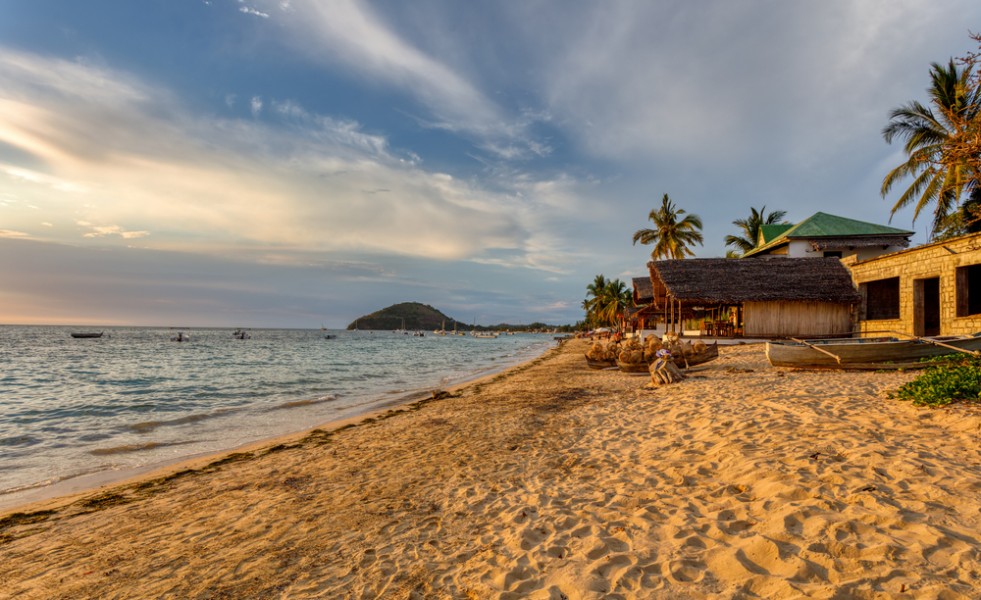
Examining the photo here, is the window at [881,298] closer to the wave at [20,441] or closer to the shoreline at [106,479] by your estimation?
the shoreline at [106,479]

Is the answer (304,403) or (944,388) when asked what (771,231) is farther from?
(304,403)

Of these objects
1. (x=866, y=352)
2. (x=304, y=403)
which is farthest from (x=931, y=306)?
(x=304, y=403)

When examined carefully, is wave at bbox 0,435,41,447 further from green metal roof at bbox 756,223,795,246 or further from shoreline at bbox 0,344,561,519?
green metal roof at bbox 756,223,795,246

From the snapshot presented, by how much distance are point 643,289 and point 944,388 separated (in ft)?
86.3

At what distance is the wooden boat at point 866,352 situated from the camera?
1057cm

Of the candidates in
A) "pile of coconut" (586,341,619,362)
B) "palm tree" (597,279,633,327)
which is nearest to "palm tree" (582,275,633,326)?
"palm tree" (597,279,633,327)

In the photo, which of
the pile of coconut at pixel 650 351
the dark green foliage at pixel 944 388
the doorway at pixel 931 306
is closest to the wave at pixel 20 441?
the pile of coconut at pixel 650 351

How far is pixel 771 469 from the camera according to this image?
4.52 meters

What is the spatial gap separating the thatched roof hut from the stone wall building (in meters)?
0.84

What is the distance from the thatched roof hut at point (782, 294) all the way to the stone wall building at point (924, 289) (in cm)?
84

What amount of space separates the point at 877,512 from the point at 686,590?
182 centimetres

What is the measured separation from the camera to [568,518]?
4.03 metres

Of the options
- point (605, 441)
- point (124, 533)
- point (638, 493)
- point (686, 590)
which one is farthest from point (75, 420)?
point (686, 590)

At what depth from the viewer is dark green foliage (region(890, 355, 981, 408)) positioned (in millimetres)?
6133
